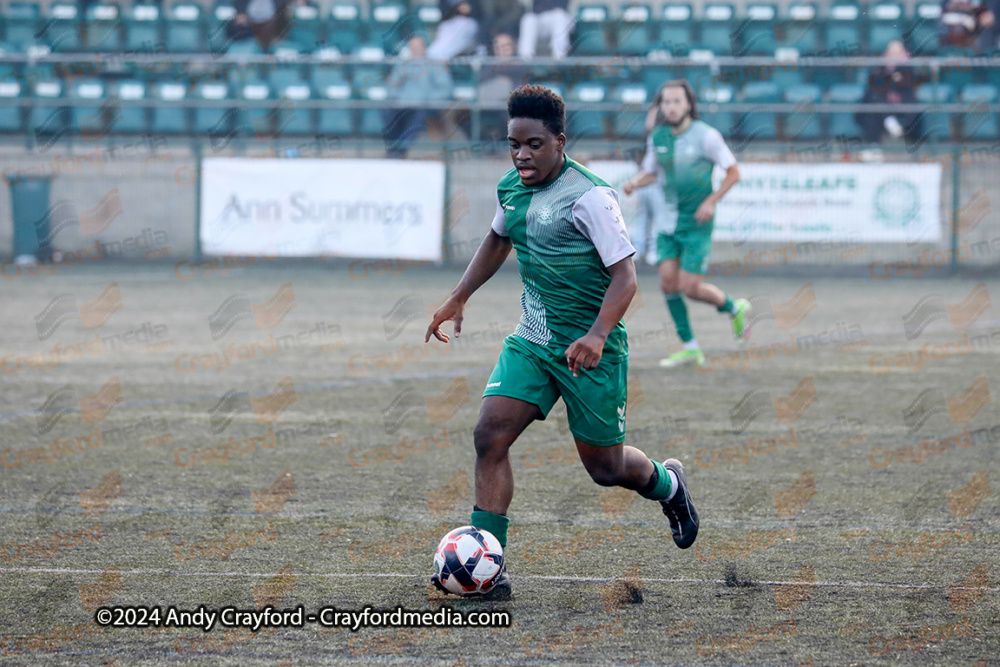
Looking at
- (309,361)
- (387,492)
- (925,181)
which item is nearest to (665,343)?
(309,361)

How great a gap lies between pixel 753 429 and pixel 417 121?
11.8m

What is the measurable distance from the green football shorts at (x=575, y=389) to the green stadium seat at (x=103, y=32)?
18.4m

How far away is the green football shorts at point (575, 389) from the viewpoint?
457cm

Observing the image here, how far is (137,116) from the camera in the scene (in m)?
19.8

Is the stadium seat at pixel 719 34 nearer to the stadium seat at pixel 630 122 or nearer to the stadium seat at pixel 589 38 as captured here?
the stadium seat at pixel 589 38

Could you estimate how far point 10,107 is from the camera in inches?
767

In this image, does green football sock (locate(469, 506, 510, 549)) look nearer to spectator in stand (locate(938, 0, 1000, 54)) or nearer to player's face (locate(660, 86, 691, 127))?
player's face (locate(660, 86, 691, 127))

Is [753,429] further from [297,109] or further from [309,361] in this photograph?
[297,109]

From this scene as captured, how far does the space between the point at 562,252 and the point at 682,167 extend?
223 inches

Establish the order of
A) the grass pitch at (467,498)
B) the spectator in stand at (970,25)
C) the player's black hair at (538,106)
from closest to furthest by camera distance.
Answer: the grass pitch at (467,498) → the player's black hair at (538,106) → the spectator in stand at (970,25)

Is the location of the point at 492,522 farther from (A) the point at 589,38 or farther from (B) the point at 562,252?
(A) the point at 589,38

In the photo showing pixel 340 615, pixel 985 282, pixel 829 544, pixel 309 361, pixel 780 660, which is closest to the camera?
pixel 780 660

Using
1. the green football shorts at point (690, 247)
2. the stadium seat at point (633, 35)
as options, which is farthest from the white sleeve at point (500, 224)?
the stadium seat at point (633, 35)

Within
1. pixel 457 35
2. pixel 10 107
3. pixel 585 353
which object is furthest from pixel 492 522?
pixel 10 107
